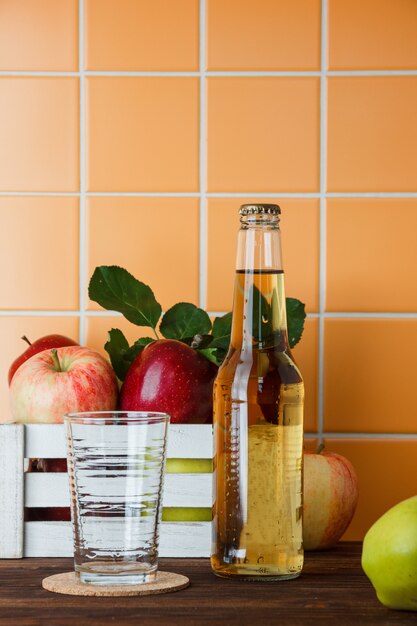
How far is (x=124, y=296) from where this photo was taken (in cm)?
101

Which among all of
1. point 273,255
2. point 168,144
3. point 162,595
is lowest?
point 162,595

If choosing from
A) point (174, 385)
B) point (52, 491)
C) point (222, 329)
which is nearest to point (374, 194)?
point (222, 329)

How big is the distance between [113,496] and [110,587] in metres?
0.07

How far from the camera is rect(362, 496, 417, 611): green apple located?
699mm

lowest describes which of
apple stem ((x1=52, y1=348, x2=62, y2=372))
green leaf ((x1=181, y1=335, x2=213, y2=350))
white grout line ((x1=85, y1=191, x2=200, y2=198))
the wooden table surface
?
the wooden table surface

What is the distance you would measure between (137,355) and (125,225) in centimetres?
26

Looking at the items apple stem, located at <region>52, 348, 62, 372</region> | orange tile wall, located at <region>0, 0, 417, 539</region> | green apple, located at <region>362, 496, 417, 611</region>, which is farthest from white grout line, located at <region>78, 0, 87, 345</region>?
green apple, located at <region>362, 496, 417, 611</region>

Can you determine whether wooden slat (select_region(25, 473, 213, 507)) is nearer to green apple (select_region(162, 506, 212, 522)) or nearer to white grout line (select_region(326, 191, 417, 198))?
green apple (select_region(162, 506, 212, 522))

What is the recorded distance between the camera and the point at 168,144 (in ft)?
3.83

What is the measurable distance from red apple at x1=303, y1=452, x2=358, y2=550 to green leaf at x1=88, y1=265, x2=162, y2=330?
8.8 inches

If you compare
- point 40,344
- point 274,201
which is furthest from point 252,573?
point 274,201

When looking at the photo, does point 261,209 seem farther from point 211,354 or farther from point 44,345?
point 44,345

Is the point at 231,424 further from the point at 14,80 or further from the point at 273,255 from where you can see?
the point at 14,80

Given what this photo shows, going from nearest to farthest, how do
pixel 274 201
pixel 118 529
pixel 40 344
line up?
1. pixel 118 529
2. pixel 40 344
3. pixel 274 201
